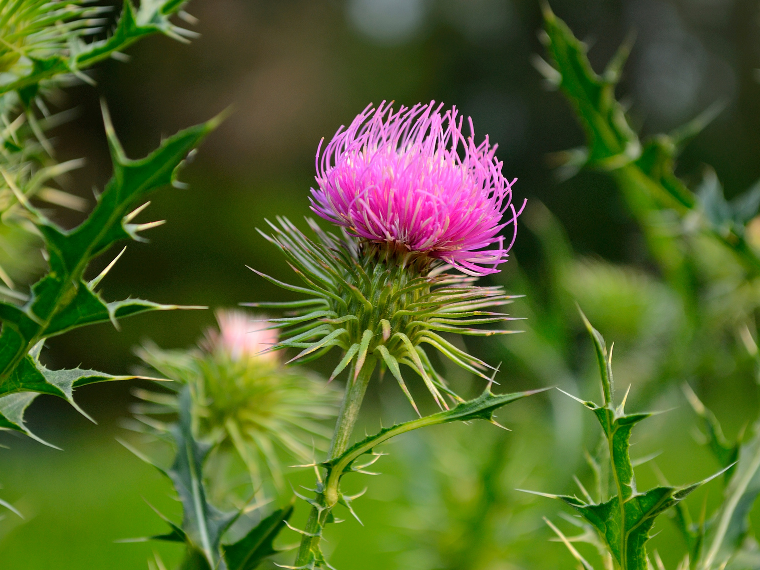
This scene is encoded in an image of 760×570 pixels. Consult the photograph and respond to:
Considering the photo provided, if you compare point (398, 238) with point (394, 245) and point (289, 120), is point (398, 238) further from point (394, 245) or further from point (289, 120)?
point (289, 120)

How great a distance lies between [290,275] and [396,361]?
11.3 metres

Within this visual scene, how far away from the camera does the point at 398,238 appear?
1260 mm

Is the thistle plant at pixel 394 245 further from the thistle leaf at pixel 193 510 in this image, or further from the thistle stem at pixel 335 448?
the thistle leaf at pixel 193 510

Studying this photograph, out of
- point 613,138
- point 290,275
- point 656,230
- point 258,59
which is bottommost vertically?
point 290,275

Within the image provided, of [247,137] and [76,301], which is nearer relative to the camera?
[76,301]

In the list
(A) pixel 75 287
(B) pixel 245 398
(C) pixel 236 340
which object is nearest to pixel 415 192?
(A) pixel 75 287

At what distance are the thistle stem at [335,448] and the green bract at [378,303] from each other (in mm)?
38

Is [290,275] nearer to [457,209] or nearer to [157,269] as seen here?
[157,269]

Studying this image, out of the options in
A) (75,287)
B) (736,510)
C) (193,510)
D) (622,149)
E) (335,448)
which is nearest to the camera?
(75,287)

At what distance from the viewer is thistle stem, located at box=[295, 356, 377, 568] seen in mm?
1123

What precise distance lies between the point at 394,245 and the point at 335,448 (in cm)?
39

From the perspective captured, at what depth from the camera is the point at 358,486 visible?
286 inches

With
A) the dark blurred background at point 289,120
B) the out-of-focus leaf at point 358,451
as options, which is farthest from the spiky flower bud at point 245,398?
the dark blurred background at point 289,120

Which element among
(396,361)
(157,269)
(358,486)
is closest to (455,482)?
(396,361)
